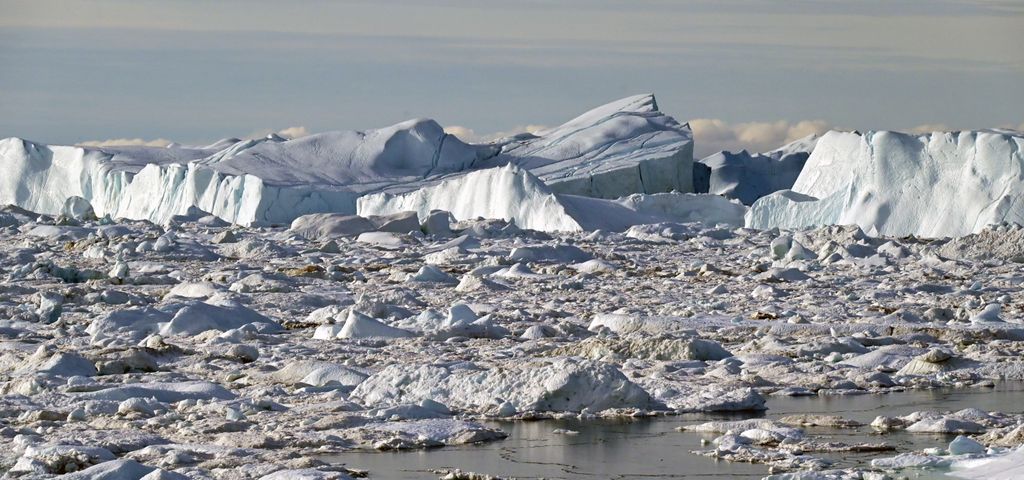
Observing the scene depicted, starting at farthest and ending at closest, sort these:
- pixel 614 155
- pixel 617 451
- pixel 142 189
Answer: pixel 142 189
pixel 614 155
pixel 617 451

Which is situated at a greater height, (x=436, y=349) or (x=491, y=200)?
(x=491, y=200)

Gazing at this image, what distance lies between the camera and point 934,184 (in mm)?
24141

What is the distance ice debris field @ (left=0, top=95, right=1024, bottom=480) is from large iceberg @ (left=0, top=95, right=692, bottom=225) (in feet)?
2.54

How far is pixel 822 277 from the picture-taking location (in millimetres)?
15117

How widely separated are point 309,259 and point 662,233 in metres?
8.52

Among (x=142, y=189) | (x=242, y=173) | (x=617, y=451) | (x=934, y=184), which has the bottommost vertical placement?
(x=617, y=451)

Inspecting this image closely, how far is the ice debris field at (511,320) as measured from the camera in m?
5.30

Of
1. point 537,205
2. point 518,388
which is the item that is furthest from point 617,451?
point 537,205

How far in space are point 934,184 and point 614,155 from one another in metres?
10.5

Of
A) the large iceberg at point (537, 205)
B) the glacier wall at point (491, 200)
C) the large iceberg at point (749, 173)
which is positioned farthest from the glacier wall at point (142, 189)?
the large iceberg at point (749, 173)

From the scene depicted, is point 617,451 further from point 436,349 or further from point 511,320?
point 511,320

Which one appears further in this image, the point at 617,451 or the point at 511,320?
the point at 511,320

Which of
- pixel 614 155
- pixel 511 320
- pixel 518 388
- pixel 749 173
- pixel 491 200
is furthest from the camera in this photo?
pixel 749 173

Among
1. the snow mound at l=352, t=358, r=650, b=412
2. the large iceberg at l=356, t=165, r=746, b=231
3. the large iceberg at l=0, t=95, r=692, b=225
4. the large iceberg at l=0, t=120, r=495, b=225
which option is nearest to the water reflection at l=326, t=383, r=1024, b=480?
the snow mound at l=352, t=358, r=650, b=412
